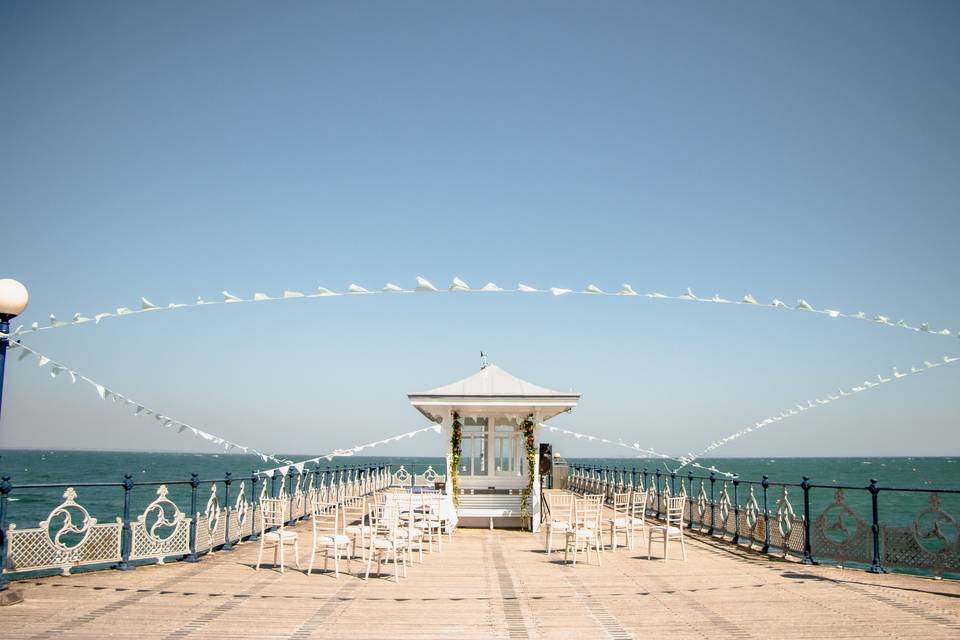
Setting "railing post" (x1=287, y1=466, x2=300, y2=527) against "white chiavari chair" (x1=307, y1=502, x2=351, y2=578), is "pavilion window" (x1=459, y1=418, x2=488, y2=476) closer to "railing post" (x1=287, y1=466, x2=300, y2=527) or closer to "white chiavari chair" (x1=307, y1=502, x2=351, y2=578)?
"railing post" (x1=287, y1=466, x2=300, y2=527)

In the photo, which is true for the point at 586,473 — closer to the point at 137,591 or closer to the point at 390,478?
the point at 390,478

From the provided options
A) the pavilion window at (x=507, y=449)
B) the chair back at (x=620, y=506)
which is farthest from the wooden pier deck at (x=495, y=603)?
the pavilion window at (x=507, y=449)

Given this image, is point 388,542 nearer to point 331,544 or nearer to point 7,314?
point 331,544

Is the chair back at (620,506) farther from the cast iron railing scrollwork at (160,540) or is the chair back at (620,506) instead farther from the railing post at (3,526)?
the railing post at (3,526)

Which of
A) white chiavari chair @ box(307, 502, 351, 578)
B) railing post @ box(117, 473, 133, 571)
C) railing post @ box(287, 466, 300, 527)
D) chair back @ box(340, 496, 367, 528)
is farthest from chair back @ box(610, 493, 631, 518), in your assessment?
railing post @ box(117, 473, 133, 571)

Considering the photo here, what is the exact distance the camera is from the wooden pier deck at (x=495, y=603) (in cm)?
768

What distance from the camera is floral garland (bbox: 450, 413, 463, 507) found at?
18.0m

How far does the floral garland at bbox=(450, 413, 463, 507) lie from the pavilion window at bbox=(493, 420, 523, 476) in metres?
1.54

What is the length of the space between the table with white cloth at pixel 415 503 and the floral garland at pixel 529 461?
1.68 m

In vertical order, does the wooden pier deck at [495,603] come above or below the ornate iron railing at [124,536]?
below

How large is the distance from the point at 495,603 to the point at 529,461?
29.0 feet

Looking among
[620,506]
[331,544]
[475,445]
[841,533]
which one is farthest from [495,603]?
[475,445]

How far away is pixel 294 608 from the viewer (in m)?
8.67

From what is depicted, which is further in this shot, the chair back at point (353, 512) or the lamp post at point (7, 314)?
the chair back at point (353, 512)
